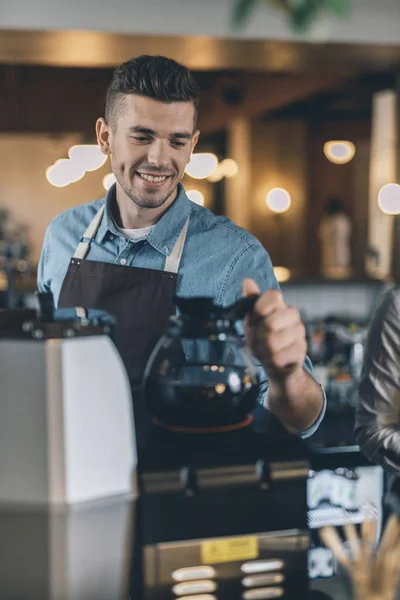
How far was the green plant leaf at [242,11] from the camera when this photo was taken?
39.8 inches

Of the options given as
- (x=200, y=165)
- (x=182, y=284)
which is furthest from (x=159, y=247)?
(x=200, y=165)

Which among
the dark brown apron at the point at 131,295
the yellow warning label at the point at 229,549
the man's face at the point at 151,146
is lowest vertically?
the yellow warning label at the point at 229,549

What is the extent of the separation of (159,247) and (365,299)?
12.5 ft

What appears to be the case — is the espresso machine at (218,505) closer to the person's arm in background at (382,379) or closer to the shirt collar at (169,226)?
the shirt collar at (169,226)

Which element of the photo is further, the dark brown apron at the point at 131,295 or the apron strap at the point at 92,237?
the apron strap at the point at 92,237

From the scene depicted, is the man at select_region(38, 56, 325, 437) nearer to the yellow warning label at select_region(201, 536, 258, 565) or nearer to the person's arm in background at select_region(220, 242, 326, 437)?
the person's arm in background at select_region(220, 242, 326, 437)

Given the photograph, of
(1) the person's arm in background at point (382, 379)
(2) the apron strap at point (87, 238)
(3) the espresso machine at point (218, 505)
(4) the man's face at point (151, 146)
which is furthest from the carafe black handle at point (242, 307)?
(1) the person's arm in background at point (382, 379)

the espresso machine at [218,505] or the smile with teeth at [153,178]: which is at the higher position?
the smile with teeth at [153,178]

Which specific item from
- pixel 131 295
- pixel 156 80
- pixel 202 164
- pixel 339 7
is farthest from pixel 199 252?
pixel 202 164

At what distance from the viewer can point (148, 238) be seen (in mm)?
1595

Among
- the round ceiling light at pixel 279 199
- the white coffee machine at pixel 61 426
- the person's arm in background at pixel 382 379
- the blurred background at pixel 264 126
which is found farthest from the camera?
the round ceiling light at pixel 279 199

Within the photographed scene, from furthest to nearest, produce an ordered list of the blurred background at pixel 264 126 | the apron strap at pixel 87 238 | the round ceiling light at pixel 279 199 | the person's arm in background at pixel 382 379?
1. the round ceiling light at pixel 279 199
2. the blurred background at pixel 264 126
3. the person's arm in background at pixel 382 379
4. the apron strap at pixel 87 238

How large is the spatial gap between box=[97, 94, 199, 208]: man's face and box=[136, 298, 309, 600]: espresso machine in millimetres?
653

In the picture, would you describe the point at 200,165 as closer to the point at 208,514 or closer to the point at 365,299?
the point at 365,299
